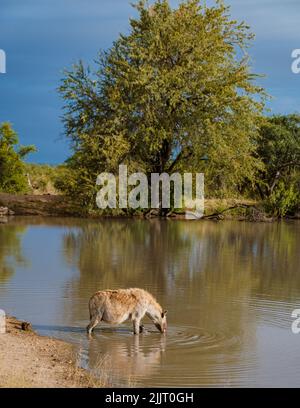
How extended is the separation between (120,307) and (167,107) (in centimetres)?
3266

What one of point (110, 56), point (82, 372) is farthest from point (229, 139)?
point (82, 372)

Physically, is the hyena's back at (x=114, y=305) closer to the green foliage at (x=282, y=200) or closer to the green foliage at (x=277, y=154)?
the green foliage at (x=282, y=200)

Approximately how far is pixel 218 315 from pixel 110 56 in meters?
31.7

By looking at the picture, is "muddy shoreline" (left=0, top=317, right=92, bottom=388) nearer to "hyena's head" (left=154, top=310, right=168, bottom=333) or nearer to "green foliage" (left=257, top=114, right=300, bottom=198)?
"hyena's head" (left=154, top=310, right=168, bottom=333)

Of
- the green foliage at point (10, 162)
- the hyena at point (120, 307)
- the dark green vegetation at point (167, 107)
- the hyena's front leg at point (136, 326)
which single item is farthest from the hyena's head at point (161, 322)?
the green foliage at point (10, 162)

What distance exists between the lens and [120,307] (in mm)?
11492

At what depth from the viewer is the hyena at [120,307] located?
37.6 ft

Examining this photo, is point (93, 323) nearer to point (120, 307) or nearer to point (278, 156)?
point (120, 307)

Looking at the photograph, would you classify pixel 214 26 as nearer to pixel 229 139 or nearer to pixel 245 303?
pixel 229 139

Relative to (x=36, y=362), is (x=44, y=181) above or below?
above

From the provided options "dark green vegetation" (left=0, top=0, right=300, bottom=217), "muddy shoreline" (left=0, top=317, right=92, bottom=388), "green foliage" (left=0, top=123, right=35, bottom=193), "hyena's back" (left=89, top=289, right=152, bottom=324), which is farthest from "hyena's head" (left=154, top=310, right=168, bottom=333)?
"green foliage" (left=0, top=123, right=35, bottom=193)

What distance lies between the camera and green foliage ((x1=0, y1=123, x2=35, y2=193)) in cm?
4734

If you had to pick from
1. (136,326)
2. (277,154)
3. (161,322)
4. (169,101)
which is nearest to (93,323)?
(136,326)

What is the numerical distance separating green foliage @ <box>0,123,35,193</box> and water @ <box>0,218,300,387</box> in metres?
15.1
